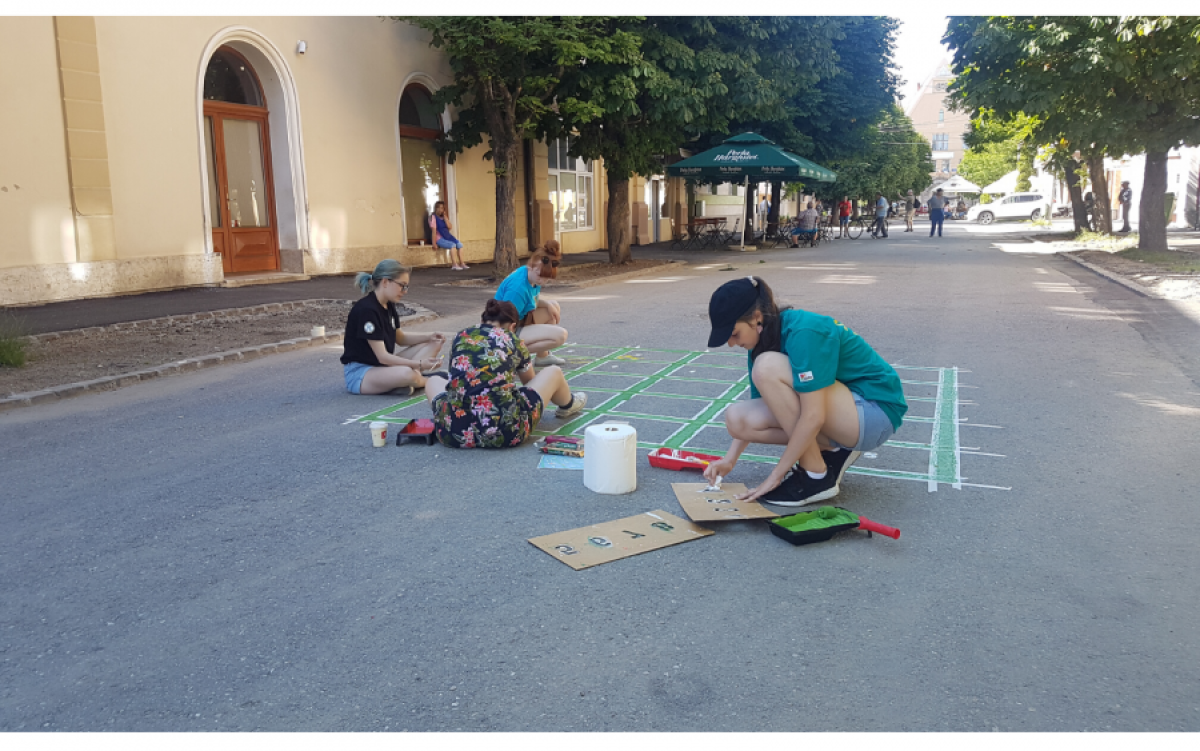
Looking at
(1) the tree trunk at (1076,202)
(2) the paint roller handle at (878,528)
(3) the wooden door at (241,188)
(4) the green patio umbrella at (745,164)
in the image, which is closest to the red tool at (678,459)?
(2) the paint roller handle at (878,528)

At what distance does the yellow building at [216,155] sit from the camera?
12.3 m

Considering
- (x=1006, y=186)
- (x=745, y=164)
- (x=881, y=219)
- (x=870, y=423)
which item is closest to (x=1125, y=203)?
(x=881, y=219)

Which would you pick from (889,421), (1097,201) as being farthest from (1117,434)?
(1097,201)

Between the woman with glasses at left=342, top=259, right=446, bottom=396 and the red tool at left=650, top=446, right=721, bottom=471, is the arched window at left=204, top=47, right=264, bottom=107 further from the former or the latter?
the red tool at left=650, top=446, right=721, bottom=471

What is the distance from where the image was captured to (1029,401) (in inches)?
271

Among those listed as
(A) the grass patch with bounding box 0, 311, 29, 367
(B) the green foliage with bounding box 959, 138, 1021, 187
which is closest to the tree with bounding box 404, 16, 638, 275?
(A) the grass patch with bounding box 0, 311, 29, 367

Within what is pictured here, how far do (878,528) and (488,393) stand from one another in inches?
97.1

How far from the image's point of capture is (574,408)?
21.2 ft

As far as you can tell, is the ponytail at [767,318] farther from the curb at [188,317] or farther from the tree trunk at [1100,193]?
the tree trunk at [1100,193]

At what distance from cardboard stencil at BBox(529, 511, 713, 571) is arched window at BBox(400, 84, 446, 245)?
16.6 meters

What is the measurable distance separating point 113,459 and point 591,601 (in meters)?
3.62

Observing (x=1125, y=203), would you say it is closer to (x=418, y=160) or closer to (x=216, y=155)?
(x=418, y=160)

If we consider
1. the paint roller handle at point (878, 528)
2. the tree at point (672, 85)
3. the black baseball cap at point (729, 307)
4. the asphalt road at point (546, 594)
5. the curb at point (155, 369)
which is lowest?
the asphalt road at point (546, 594)

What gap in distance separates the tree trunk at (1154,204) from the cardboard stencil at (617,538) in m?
19.5
